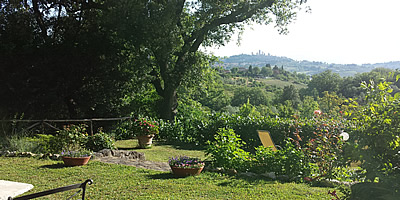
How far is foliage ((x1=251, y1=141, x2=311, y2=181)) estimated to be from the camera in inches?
237

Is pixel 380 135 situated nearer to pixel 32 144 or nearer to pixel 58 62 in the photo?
pixel 32 144

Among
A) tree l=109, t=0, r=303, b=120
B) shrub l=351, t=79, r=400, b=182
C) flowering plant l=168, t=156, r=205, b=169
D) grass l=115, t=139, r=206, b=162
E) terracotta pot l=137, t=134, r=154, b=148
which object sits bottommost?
grass l=115, t=139, r=206, b=162

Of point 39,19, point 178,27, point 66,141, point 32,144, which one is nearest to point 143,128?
point 66,141

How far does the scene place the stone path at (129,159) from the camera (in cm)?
719

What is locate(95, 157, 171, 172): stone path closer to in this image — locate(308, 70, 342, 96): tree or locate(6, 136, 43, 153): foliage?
locate(6, 136, 43, 153): foliage

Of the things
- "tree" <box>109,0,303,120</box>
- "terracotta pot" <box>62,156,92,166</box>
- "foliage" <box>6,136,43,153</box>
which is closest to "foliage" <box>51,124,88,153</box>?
"foliage" <box>6,136,43,153</box>

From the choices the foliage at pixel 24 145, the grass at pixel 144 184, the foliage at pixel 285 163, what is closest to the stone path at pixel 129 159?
the grass at pixel 144 184

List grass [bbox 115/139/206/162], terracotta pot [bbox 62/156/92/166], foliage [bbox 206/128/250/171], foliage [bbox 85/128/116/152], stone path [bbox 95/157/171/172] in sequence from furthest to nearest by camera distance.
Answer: grass [bbox 115/139/206/162] → foliage [bbox 85/128/116/152] → stone path [bbox 95/157/171/172] → terracotta pot [bbox 62/156/92/166] → foliage [bbox 206/128/250/171]

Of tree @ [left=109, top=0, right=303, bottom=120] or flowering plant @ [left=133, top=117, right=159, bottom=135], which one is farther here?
tree @ [left=109, top=0, right=303, bottom=120]

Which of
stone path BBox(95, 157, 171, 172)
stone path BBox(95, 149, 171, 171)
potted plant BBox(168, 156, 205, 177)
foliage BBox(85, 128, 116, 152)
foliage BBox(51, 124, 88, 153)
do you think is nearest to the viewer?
potted plant BBox(168, 156, 205, 177)

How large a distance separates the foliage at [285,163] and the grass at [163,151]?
2817mm

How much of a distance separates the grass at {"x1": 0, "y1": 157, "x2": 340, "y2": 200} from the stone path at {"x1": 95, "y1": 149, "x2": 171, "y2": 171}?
438 millimetres

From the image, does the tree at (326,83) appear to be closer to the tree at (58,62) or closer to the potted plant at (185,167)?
the tree at (58,62)

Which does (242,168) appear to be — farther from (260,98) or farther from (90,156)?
(260,98)
